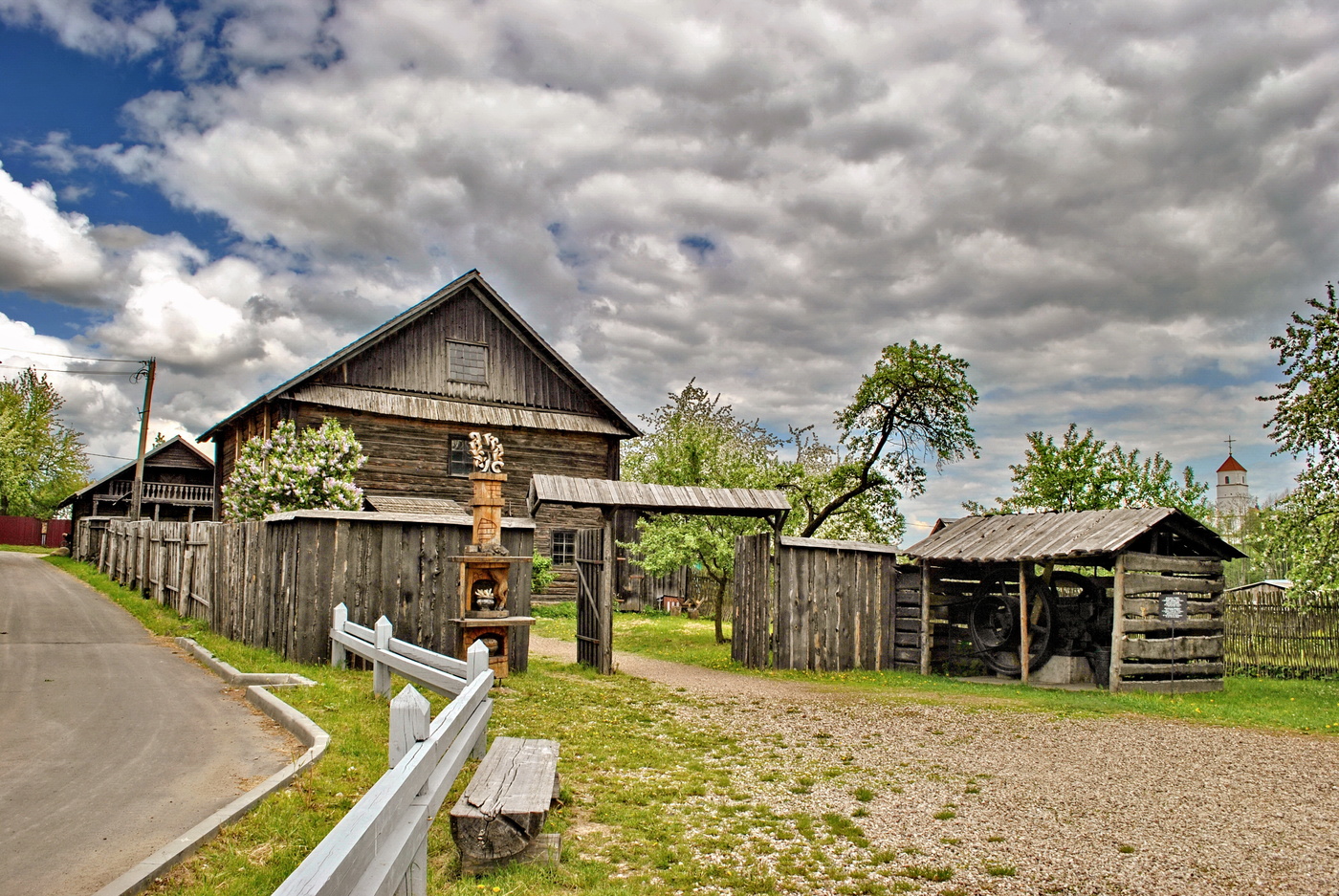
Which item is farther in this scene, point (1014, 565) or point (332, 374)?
point (332, 374)

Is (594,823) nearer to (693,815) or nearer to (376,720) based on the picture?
(693,815)

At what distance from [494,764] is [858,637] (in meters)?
11.3

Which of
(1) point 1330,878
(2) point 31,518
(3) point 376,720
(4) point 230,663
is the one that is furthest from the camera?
(2) point 31,518

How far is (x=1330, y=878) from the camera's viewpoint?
203 inches

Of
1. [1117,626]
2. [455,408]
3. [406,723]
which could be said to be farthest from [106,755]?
[455,408]

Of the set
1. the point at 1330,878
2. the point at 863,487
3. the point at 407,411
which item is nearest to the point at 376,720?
the point at 1330,878

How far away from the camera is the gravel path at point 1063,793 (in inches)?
207

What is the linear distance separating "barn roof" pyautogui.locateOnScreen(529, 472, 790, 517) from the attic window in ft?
39.0

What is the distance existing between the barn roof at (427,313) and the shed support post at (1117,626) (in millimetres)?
15974

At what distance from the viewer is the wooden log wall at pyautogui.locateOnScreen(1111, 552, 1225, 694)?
13.9 m

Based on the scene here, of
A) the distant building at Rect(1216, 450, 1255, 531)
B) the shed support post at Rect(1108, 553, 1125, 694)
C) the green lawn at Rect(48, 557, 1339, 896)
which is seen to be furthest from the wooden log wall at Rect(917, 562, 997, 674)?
the distant building at Rect(1216, 450, 1255, 531)

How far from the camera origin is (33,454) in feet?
174

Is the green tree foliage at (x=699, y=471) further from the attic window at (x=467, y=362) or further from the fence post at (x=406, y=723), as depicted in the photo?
the fence post at (x=406, y=723)

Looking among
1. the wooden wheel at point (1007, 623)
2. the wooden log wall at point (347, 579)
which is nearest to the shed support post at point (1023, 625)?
the wooden wheel at point (1007, 623)
